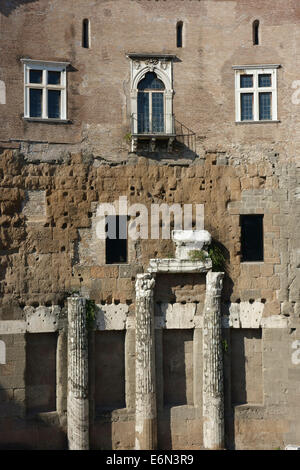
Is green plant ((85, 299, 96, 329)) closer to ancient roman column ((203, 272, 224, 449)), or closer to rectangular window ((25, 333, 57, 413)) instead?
rectangular window ((25, 333, 57, 413))

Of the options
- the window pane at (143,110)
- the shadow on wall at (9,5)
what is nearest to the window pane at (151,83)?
the window pane at (143,110)

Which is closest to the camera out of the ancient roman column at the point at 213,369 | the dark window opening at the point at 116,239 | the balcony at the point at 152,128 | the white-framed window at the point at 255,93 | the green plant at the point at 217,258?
the ancient roman column at the point at 213,369

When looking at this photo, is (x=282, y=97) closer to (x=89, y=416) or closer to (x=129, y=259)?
(x=129, y=259)

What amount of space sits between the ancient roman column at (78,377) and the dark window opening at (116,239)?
174 centimetres

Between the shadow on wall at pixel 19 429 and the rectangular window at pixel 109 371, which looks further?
the rectangular window at pixel 109 371

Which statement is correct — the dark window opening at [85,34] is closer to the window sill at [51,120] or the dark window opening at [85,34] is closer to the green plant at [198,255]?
the window sill at [51,120]

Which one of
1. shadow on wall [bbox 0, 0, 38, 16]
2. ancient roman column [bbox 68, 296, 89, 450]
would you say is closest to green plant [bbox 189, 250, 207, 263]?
ancient roman column [bbox 68, 296, 89, 450]

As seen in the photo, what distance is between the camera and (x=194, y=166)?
19828 mm

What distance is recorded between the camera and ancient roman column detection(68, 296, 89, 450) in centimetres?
1853

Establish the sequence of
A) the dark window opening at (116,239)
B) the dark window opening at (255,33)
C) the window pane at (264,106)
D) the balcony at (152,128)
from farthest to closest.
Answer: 1. the dark window opening at (255,33)
2. the window pane at (264,106)
3. the dark window opening at (116,239)
4. the balcony at (152,128)

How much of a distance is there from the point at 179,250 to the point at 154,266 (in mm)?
926

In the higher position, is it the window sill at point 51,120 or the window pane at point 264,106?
the window pane at point 264,106

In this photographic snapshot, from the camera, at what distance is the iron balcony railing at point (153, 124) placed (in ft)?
63.7

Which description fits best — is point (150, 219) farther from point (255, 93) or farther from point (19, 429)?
point (19, 429)
